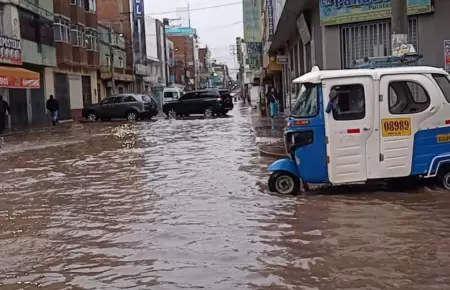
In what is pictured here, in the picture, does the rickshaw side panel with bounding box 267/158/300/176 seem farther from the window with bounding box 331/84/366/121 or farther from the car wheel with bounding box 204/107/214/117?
the car wheel with bounding box 204/107/214/117

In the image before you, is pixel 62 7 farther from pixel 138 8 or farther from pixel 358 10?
pixel 358 10

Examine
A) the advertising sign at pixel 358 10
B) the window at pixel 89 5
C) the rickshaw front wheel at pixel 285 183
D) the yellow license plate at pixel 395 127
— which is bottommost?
the rickshaw front wheel at pixel 285 183

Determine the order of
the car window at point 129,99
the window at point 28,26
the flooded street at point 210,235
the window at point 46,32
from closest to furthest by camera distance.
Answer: the flooded street at point 210,235 → the window at point 28,26 → the car window at point 129,99 → the window at point 46,32

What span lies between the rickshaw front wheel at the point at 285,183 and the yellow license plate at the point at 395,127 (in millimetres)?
1592

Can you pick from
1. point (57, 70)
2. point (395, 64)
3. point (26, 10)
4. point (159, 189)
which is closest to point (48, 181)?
point (159, 189)

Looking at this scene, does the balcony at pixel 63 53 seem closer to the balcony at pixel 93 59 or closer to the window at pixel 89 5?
the balcony at pixel 93 59

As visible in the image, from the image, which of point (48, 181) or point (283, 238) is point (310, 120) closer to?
point (283, 238)

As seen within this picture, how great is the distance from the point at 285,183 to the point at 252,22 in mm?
36213

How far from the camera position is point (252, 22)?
45.4m

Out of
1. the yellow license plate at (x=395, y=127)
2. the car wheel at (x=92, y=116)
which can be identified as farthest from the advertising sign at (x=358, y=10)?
the car wheel at (x=92, y=116)

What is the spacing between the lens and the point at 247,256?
672 centimetres

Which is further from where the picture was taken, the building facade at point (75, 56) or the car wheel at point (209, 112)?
the building facade at point (75, 56)

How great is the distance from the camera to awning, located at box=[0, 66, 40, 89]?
104 ft

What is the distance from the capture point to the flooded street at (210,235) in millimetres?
5992
